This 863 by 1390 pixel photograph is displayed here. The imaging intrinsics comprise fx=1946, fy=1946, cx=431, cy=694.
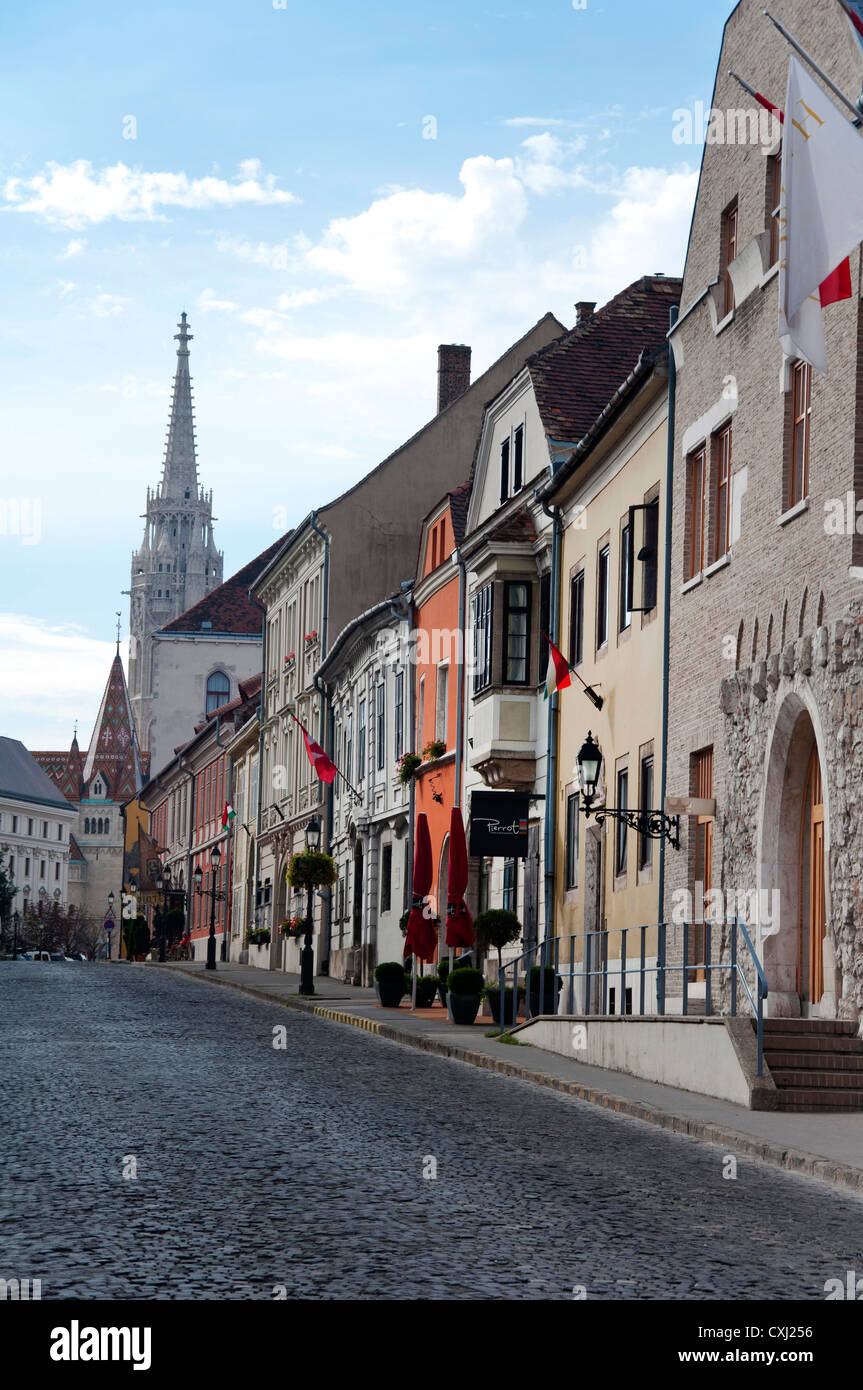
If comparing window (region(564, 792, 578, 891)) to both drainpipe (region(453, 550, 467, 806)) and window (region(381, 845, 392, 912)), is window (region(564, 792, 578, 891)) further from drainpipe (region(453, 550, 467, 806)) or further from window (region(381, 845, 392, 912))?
→ window (region(381, 845, 392, 912))

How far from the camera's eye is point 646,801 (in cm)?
2575

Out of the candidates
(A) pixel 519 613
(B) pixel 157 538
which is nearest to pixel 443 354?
(A) pixel 519 613

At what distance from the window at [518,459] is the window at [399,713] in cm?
973

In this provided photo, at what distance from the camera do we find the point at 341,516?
52.0 meters

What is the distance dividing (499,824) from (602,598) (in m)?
4.02

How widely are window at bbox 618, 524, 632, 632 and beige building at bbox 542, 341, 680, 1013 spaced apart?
0.8 inches

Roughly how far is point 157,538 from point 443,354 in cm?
14336

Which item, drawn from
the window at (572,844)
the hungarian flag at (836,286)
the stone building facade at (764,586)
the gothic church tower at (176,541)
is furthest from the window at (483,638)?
the gothic church tower at (176,541)

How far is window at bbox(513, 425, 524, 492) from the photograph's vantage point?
3372 centimetres

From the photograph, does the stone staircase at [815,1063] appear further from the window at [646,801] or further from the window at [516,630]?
the window at [516,630]

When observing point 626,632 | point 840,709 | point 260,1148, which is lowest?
point 260,1148

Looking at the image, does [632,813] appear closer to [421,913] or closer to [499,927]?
[499,927]
